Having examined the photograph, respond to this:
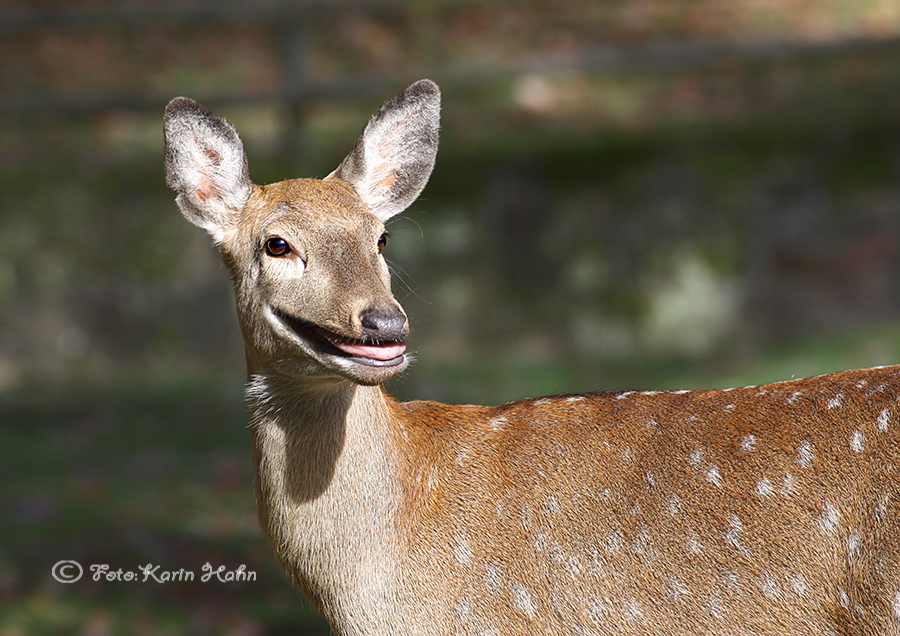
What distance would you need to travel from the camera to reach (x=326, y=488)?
2.98m

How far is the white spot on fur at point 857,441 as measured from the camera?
2699 mm

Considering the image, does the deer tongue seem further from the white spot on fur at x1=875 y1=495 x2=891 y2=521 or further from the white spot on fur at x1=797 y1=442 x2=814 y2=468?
the white spot on fur at x1=875 y1=495 x2=891 y2=521

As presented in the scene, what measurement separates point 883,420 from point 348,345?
138 centimetres

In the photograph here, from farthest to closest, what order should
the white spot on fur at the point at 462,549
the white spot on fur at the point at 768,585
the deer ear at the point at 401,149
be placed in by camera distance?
1. the deer ear at the point at 401,149
2. the white spot on fur at the point at 462,549
3. the white spot on fur at the point at 768,585

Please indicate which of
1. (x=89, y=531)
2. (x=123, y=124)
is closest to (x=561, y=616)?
(x=89, y=531)

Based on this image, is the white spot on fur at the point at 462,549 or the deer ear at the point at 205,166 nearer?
→ the white spot on fur at the point at 462,549

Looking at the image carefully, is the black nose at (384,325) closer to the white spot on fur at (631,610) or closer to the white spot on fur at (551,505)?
the white spot on fur at (551,505)

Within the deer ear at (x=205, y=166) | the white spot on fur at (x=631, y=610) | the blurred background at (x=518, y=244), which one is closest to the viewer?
the white spot on fur at (x=631, y=610)

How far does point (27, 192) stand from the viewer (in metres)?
8.37

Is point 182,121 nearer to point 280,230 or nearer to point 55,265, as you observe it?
point 280,230

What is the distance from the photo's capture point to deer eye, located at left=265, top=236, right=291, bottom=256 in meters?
2.84

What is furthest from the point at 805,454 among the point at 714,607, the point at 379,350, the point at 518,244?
the point at 518,244

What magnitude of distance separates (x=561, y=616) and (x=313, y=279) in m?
1.11

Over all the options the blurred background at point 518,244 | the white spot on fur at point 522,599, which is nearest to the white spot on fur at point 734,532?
the white spot on fur at point 522,599
